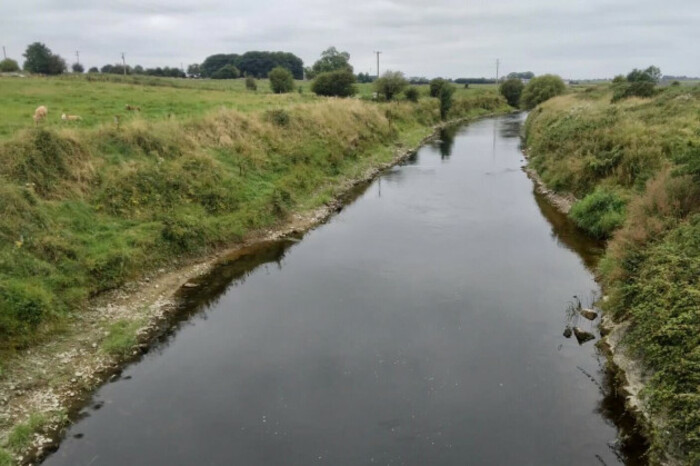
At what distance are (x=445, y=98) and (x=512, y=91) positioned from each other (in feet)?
112

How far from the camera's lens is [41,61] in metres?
68.7

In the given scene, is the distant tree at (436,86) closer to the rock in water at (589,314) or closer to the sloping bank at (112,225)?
the sloping bank at (112,225)

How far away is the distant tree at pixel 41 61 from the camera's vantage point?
68.4 m

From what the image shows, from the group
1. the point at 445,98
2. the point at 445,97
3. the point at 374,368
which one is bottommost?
the point at 374,368

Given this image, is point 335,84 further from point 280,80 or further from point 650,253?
point 650,253

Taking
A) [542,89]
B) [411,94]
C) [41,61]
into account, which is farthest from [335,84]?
[41,61]

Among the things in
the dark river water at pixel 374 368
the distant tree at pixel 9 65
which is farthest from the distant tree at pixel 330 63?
the dark river water at pixel 374 368

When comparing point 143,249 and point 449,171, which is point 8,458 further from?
point 449,171

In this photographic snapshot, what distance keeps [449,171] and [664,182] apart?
764 inches

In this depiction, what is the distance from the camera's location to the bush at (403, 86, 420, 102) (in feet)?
201

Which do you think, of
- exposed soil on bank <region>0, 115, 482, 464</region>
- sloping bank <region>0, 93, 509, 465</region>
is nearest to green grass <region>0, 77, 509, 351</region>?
sloping bank <region>0, 93, 509, 465</region>

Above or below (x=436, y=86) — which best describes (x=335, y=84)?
below

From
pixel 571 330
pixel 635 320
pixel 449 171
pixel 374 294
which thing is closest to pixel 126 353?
pixel 374 294

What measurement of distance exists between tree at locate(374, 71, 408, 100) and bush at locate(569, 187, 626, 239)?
40314 mm
